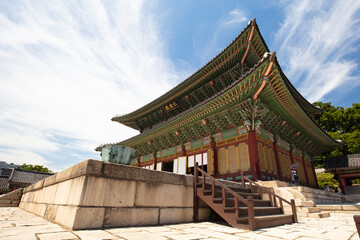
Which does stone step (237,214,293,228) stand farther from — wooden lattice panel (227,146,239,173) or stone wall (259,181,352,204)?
wooden lattice panel (227,146,239,173)

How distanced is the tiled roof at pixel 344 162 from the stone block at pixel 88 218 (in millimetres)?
20713

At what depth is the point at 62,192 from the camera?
3619 millimetres

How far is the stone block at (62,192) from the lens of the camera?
11.0ft

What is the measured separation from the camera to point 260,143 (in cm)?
963

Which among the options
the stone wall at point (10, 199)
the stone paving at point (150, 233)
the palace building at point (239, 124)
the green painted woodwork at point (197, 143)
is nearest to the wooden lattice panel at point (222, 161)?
the palace building at point (239, 124)

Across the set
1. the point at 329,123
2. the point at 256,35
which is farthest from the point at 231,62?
the point at 329,123

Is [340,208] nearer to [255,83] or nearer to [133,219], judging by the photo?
[255,83]

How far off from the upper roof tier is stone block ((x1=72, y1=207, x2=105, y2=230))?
10.7 meters

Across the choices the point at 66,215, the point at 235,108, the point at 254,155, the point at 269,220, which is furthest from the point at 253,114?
the point at 66,215

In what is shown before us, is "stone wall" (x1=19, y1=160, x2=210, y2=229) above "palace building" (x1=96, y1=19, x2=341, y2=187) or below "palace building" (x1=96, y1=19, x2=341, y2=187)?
below

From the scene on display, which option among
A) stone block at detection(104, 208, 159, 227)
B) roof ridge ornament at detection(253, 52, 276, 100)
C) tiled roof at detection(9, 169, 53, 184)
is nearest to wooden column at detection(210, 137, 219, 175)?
roof ridge ornament at detection(253, 52, 276, 100)

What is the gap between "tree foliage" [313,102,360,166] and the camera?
21719 mm

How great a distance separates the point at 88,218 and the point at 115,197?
0.51m

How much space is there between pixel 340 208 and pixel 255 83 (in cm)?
606
